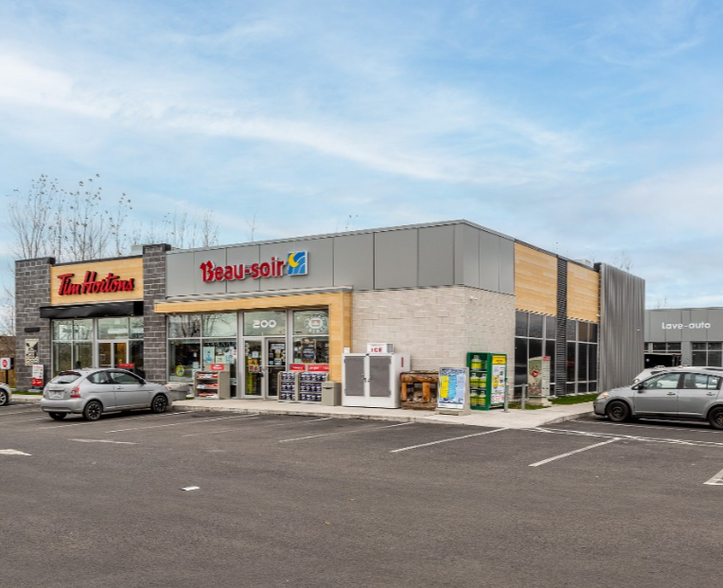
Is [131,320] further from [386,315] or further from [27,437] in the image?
[27,437]

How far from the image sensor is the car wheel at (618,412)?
19.9 metres

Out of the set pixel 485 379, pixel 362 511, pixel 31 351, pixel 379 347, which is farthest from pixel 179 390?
pixel 362 511

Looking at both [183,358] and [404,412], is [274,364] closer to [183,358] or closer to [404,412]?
[183,358]

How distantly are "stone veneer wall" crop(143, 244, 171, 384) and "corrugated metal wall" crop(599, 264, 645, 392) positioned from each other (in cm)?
1982

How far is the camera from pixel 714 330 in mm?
51625

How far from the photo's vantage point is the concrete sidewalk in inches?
758

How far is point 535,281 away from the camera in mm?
28312

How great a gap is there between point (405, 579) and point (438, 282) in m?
17.2

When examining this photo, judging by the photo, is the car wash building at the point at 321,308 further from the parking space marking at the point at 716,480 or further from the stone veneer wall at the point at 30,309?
the parking space marking at the point at 716,480

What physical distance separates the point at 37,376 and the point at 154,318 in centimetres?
766

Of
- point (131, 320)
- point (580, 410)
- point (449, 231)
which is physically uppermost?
point (449, 231)

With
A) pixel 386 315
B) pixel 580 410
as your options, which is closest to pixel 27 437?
pixel 386 315

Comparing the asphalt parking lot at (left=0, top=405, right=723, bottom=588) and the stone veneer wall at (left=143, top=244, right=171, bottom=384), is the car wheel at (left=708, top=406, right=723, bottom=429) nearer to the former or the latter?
the asphalt parking lot at (left=0, top=405, right=723, bottom=588)

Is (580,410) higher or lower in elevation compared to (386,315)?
lower
